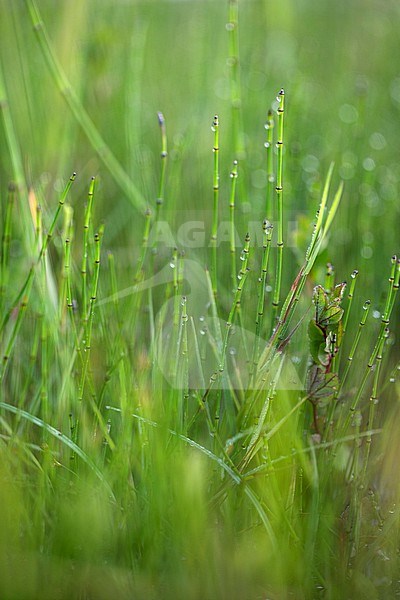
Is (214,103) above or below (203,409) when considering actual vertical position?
above

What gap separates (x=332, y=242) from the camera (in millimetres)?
1328

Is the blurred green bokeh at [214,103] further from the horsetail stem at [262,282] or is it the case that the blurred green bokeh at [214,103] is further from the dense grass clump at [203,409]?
the horsetail stem at [262,282]

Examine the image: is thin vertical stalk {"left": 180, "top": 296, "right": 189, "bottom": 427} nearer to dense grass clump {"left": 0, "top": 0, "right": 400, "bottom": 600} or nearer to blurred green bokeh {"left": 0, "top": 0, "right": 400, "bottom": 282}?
dense grass clump {"left": 0, "top": 0, "right": 400, "bottom": 600}

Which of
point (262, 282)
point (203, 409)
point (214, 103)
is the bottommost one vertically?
point (203, 409)

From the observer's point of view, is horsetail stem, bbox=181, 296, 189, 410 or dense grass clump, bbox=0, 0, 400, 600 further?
horsetail stem, bbox=181, 296, 189, 410

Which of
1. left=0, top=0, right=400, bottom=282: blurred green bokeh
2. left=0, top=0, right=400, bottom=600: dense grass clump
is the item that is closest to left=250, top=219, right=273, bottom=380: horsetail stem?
left=0, top=0, right=400, bottom=600: dense grass clump

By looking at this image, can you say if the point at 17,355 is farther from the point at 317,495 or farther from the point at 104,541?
the point at 317,495

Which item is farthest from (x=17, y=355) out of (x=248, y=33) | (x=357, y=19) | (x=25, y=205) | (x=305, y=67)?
(x=357, y=19)

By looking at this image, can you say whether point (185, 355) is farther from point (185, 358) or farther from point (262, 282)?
point (262, 282)

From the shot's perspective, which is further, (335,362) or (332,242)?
(332,242)

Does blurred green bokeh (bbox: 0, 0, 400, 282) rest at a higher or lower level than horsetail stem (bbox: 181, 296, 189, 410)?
higher

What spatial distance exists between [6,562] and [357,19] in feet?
7.57

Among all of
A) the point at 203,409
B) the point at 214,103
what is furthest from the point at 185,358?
the point at 214,103

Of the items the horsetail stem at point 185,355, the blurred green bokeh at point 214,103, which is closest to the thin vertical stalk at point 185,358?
the horsetail stem at point 185,355
